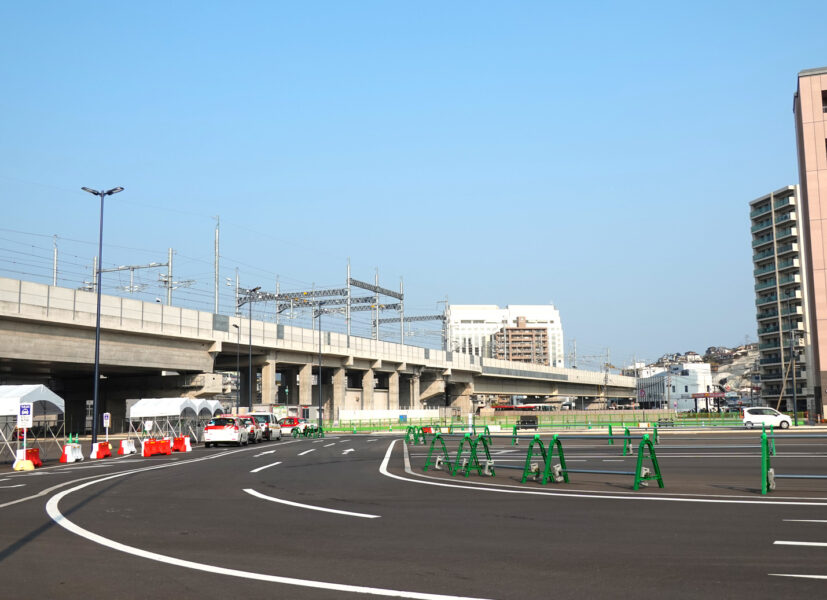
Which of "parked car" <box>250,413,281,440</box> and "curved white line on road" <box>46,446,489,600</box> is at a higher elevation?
"curved white line on road" <box>46,446,489,600</box>

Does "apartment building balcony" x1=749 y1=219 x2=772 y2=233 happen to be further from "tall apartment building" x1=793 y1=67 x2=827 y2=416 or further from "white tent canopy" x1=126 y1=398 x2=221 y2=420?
"white tent canopy" x1=126 y1=398 x2=221 y2=420

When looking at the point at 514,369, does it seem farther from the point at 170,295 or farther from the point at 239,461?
the point at 239,461

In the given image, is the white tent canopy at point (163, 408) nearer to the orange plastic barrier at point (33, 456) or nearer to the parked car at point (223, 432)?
the parked car at point (223, 432)

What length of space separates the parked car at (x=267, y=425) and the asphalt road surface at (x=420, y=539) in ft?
98.1

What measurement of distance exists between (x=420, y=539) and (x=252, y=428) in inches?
1429

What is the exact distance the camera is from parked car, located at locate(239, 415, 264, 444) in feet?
143

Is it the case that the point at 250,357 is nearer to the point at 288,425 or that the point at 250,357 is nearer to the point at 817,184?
the point at 288,425

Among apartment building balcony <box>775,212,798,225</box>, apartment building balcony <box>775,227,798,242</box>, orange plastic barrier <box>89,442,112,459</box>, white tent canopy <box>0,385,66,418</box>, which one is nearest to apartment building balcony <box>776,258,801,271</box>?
apartment building balcony <box>775,227,798,242</box>

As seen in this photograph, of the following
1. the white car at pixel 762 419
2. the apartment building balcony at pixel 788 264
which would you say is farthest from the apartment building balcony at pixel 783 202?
the white car at pixel 762 419

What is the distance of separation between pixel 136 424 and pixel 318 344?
19.4 m

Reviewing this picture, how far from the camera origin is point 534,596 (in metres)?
6.39

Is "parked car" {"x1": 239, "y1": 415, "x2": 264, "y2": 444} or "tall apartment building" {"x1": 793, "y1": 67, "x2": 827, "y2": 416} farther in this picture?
"tall apartment building" {"x1": 793, "y1": 67, "x2": 827, "y2": 416}

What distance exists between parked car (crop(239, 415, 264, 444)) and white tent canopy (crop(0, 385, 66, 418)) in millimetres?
11645

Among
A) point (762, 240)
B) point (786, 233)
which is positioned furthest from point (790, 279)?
point (762, 240)
